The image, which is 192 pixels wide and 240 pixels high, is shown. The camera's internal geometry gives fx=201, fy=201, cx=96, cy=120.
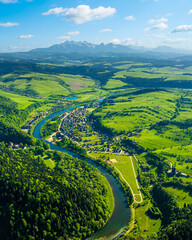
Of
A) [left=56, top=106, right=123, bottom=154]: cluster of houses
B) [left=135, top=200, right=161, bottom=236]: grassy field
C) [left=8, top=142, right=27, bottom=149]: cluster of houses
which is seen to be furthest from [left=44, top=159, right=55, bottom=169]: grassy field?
[left=135, top=200, right=161, bottom=236]: grassy field

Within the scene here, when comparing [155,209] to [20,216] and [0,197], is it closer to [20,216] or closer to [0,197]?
[20,216]

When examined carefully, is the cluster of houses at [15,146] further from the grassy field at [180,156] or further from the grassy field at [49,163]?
the grassy field at [180,156]

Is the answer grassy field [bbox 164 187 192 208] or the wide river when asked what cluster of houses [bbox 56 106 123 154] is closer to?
the wide river

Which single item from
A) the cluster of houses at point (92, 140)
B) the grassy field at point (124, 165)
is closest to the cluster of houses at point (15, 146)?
the cluster of houses at point (92, 140)

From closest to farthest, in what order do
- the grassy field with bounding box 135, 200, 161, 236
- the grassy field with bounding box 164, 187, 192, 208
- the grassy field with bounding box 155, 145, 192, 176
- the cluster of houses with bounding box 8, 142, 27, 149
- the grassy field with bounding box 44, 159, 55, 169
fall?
1. the grassy field with bounding box 135, 200, 161, 236
2. the grassy field with bounding box 164, 187, 192, 208
3. the grassy field with bounding box 155, 145, 192, 176
4. the grassy field with bounding box 44, 159, 55, 169
5. the cluster of houses with bounding box 8, 142, 27, 149

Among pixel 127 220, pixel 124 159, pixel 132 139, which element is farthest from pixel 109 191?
pixel 132 139

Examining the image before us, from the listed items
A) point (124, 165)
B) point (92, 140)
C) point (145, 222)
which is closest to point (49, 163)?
point (124, 165)

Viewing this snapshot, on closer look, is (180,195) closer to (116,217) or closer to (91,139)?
(116,217)
